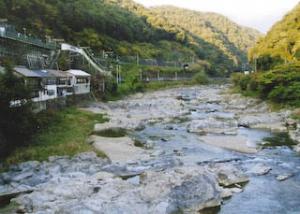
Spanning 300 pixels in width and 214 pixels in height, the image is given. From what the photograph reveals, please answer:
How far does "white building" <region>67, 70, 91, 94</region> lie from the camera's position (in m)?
50.6

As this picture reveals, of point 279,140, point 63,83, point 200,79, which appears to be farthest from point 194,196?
point 200,79

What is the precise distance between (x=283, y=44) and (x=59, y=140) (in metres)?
50.7

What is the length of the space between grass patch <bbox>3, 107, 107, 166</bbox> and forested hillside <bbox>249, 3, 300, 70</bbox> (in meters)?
38.1

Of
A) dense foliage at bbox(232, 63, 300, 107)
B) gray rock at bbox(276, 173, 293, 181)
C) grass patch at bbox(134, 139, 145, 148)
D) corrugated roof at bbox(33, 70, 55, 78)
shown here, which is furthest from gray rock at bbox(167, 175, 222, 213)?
dense foliage at bbox(232, 63, 300, 107)

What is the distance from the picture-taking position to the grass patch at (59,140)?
24381mm

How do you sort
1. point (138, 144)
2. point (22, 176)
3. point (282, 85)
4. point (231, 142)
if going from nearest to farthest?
point (22, 176)
point (138, 144)
point (231, 142)
point (282, 85)

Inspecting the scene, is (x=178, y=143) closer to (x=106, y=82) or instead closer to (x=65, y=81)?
(x=65, y=81)

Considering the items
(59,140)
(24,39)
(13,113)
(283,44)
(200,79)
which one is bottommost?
(59,140)

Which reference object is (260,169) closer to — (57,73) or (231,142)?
(231,142)

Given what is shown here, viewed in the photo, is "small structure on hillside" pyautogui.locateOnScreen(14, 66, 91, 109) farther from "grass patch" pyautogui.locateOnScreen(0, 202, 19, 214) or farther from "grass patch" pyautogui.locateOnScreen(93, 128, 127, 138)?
"grass patch" pyautogui.locateOnScreen(0, 202, 19, 214)

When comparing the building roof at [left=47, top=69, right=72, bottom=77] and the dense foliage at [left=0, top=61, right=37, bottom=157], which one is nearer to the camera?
the dense foliage at [left=0, top=61, right=37, bottom=157]

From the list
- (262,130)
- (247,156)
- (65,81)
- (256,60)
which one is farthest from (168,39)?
(247,156)

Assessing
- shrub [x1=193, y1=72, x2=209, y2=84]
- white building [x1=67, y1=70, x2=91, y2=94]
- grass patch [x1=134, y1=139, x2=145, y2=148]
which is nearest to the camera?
grass patch [x1=134, y1=139, x2=145, y2=148]

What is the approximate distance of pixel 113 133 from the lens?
3519cm
